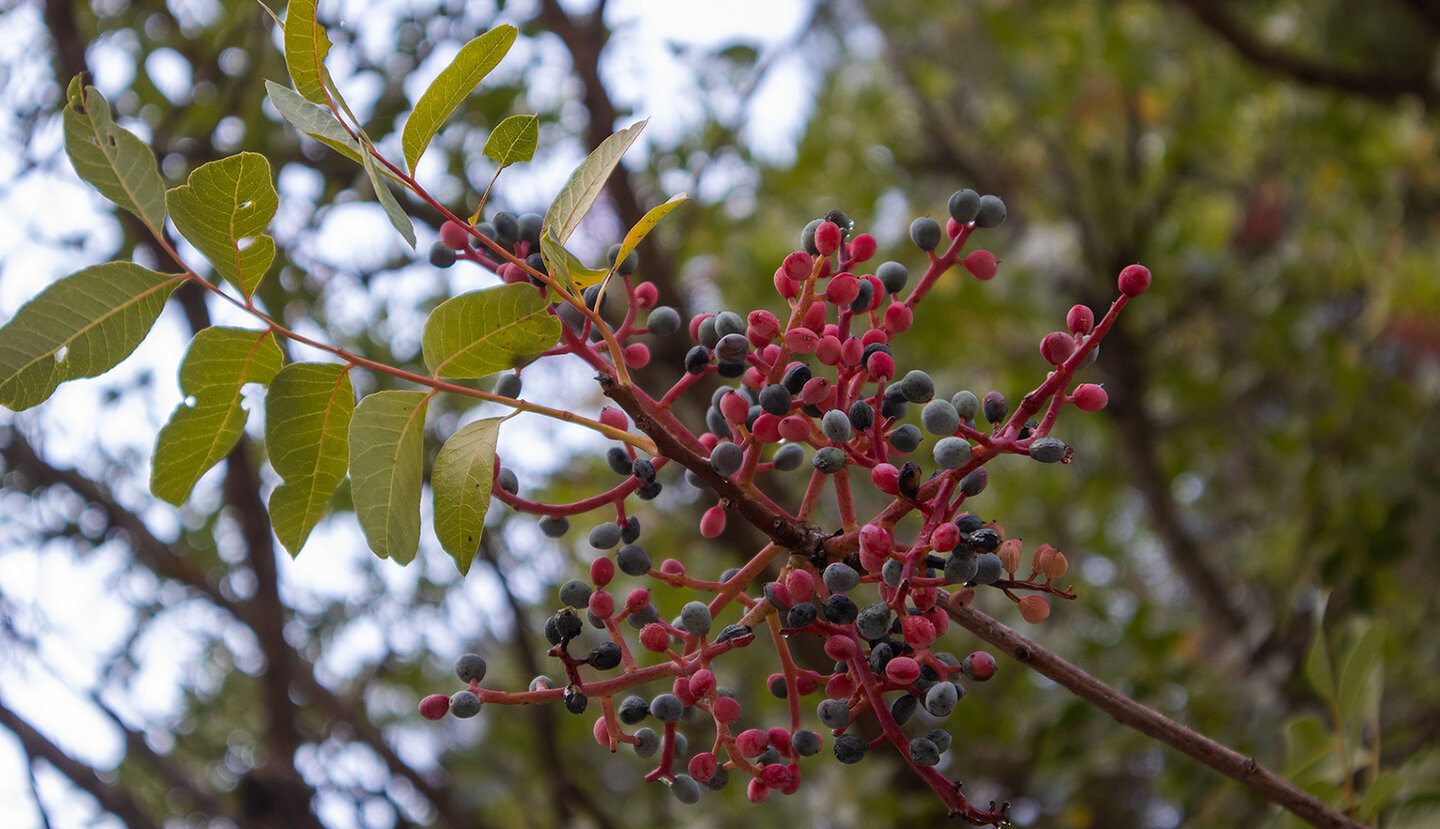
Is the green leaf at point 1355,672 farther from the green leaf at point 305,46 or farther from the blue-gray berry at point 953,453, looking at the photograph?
the green leaf at point 305,46

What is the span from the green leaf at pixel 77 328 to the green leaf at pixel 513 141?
24cm

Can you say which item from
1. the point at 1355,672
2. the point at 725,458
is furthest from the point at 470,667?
the point at 1355,672

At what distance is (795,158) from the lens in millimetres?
3588

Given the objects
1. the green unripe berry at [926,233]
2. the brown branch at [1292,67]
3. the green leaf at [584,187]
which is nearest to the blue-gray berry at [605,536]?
the green leaf at [584,187]

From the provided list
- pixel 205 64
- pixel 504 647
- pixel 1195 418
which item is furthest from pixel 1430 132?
pixel 205 64

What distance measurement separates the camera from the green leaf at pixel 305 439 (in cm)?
75

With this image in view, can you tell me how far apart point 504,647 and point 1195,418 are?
2174 mm

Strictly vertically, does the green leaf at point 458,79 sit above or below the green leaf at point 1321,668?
above

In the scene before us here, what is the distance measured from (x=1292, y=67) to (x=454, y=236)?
3405 mm

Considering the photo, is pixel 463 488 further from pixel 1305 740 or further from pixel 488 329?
pixel 1305 740

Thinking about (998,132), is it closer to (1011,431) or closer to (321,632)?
(321,632)

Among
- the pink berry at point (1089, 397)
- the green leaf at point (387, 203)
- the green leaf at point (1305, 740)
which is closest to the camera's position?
the green leaf at point (387, 203)

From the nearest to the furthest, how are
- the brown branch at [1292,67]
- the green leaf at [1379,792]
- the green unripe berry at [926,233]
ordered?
1. the green unripe berry at [926,233]
2. the green leaf at [1379,792]
3. the brown branch at [1292,67]

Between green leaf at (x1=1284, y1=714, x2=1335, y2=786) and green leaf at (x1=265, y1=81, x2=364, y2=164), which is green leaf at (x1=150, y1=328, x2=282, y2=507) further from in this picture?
green leaf at (x1=1284, y1=714, x2=1335, y2=786)
